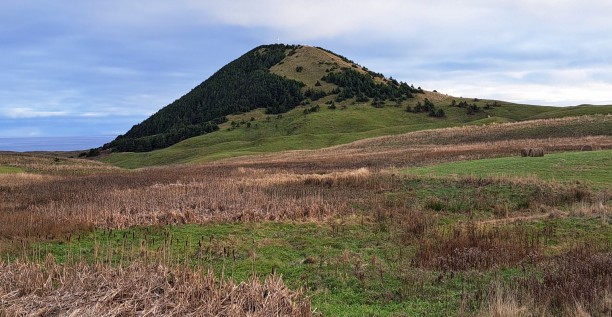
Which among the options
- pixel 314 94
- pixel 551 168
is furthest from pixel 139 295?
pixel 314 94

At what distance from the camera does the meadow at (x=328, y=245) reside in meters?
7.62

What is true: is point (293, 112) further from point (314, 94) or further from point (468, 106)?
point (468, 106)

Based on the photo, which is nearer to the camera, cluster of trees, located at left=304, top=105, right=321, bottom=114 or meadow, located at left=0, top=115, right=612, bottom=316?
meadow, located at left=0, top=115, right=612, bottom=316

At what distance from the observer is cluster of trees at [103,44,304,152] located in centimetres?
12975

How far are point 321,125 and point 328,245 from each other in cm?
9679

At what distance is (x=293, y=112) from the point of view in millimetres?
127312

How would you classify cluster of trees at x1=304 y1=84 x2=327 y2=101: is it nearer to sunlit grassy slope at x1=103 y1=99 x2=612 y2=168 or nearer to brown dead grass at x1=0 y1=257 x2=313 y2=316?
sunlit grassy slope at x1=103 y1=99 x2=612 y2=168

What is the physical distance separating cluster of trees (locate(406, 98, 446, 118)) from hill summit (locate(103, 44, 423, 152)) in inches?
493

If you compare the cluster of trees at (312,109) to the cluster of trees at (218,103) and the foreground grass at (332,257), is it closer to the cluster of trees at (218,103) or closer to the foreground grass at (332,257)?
the cluster of trees at (218,103)

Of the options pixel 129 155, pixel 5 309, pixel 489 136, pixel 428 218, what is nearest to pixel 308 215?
pixel 428 218

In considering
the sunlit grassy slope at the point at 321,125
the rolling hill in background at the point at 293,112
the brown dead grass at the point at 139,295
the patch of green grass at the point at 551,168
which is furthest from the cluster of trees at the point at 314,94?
the brown dead grass at the point at 139,295

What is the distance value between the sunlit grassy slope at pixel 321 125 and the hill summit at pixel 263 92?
23.2 feet

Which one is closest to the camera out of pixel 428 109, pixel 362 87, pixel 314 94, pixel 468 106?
pixel 468 106

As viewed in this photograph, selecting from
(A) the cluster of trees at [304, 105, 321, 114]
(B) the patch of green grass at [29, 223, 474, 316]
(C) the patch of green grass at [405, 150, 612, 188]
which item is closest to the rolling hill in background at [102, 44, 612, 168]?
(A) the cluster of trees at [304, 105, 321, 114]
